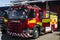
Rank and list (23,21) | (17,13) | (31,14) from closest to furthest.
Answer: (23,21) → (31,14) → (17,13)

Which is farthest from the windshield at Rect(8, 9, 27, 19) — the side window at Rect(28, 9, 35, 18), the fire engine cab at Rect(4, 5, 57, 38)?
the side window at Rect(28, 9, 35, 18)

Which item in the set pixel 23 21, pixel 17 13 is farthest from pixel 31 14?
pixel 17 13

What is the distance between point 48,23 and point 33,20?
3273mm

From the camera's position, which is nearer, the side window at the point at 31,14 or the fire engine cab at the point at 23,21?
the fire engine cab at the point at 23,21

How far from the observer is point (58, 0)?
2912cm

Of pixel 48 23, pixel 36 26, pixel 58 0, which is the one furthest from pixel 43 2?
pixel 36 26

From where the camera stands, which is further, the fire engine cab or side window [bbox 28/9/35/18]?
side window [bbox 28/9/35/18]

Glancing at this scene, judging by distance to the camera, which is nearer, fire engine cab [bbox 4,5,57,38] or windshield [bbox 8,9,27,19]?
fire engine cab [bbox 4,5,57,38]

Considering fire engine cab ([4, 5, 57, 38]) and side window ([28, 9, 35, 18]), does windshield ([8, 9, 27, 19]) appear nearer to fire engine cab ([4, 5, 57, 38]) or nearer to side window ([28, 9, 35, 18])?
fire engine cab ([4, 5, 57, 38])

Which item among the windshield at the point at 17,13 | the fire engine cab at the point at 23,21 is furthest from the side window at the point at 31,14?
the windshield at the point at 17,13

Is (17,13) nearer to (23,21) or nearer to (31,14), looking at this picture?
(23,21)

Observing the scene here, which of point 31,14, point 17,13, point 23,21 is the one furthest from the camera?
point 17,13

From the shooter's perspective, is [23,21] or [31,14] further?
[31,14]

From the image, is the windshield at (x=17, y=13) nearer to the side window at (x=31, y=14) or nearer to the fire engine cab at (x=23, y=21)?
the fire engine cab at (x=23, y=21)
